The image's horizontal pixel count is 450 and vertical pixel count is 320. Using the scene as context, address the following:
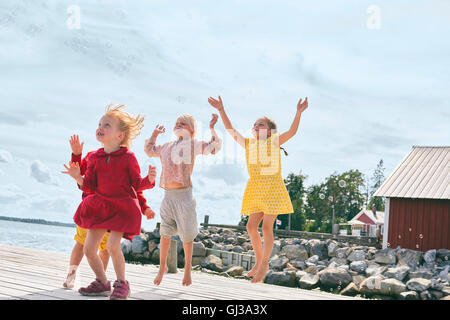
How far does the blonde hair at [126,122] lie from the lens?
3.75 m

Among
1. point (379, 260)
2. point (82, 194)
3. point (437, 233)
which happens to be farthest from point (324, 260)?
point (82, 194)

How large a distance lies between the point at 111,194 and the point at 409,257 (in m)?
15.0

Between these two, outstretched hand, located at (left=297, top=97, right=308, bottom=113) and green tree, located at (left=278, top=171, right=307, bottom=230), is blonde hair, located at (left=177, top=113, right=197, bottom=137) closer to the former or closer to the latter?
outstretched hand, located at (left=297, top=97, right=308, bottom=113)

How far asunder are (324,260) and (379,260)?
1817 mm

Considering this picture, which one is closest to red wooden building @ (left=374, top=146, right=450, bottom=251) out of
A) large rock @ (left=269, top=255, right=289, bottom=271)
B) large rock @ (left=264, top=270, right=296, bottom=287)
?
large rock @ (left=269, top=255, right=289, bottom=271)

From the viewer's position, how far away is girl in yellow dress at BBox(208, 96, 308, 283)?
450 centimetres

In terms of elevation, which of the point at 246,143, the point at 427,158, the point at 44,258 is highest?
the point at 427,158

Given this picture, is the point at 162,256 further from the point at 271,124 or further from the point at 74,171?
the point at 271,124

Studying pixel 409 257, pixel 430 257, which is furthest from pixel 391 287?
pixel 430 257

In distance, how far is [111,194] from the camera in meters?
3.60

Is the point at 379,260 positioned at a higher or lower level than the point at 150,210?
lower
